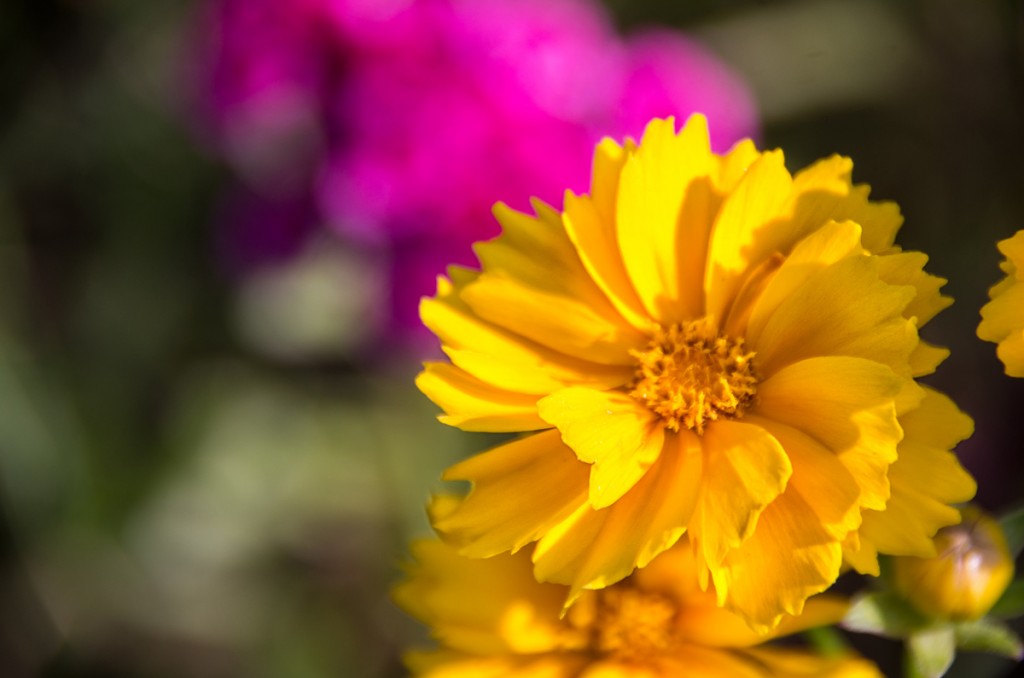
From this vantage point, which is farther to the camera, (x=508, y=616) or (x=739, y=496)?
(x=508, y=616)

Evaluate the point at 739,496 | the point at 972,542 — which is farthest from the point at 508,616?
the point at 972,542

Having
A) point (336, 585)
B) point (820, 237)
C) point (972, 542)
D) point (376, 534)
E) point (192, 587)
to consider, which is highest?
point (820, 237)

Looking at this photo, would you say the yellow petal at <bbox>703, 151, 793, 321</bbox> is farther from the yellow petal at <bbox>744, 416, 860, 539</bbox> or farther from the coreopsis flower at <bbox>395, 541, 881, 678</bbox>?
the coreopsis flower at <bbox>395, 541, 881, 678</bbox>

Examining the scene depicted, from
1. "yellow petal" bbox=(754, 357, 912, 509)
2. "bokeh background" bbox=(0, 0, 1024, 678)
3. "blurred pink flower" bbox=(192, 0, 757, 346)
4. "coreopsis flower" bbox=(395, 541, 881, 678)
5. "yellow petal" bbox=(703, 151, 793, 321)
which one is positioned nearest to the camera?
"yellow petal" bbox=(754, 357, 912, 509)

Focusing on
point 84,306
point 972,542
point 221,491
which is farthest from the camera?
point 84,306

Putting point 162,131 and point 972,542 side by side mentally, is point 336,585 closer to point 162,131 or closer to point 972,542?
point 162,131

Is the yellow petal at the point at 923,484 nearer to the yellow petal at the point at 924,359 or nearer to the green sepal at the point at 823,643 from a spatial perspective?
the yellow petal at the point at 924,359

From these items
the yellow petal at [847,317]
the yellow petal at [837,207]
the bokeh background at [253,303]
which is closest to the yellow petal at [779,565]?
the yellow petal at [847,317]

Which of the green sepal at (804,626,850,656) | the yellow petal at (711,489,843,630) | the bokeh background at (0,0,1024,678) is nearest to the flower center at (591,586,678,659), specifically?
the green sepal at (804,626,850,656)
